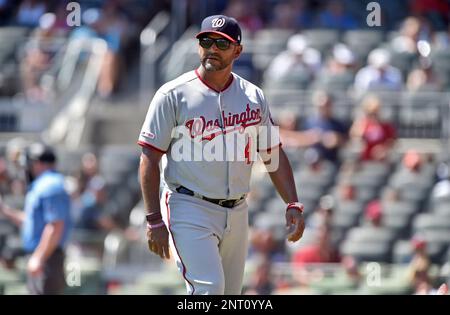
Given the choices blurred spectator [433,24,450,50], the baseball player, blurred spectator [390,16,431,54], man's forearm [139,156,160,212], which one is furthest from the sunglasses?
blurred spectator [433,24,450,50]

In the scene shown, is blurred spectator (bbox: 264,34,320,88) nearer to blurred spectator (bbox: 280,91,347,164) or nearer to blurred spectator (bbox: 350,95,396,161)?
blurred spectator (bbox: 280,91,347,164)

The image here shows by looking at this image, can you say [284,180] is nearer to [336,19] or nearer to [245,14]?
[336,19]

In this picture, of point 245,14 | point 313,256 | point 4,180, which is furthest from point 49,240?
point 245,14

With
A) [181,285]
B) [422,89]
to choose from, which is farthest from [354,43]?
[181,285]

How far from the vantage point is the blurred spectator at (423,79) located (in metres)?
13.1

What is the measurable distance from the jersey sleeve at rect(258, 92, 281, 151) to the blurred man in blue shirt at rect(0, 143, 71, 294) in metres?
3.00

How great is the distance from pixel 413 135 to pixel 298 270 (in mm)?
2413

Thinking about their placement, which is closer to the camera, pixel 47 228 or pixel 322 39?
pixel 47 228

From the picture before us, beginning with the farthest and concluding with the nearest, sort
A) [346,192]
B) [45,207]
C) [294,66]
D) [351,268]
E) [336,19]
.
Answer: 1. [336,19]
2. [294,66]
3. [346,192]
4. [351,268]
5. [45,207]

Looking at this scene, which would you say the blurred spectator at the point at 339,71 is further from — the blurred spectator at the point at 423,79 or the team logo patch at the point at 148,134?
the team logo patch at the point at 148,134

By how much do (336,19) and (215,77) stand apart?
26.3ft

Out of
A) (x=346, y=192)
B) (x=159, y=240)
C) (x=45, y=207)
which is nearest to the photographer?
(x=159, y=240)

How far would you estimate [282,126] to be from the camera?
1290cm
